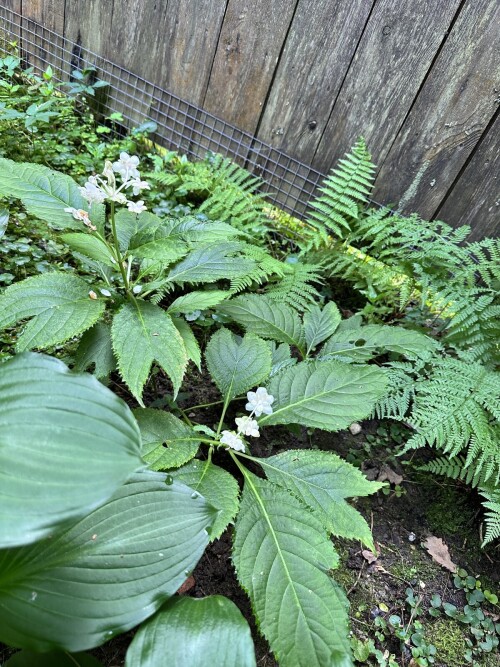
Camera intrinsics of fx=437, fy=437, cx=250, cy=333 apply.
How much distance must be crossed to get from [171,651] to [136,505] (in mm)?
291

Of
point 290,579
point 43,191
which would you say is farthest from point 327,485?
point 43,191

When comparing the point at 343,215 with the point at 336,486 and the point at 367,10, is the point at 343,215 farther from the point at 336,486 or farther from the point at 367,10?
the point at 336,486

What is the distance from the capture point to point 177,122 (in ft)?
9.55

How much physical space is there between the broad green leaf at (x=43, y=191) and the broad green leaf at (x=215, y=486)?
0.87 m

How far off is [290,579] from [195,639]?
13.3 inches

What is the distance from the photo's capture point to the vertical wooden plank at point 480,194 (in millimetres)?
2236

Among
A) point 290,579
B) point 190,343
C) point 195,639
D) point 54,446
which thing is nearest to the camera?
point 54,446

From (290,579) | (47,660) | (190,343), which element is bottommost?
(47,660)

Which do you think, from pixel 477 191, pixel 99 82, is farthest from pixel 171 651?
pixel 99 82

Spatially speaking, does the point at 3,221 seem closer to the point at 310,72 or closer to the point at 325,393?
the point at 325,393

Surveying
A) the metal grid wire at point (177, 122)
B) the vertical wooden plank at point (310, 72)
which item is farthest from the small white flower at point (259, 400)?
the vertical wooden plank at point (310, 72)

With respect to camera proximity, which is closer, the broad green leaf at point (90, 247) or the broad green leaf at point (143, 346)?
the broad green leaf at point (143, 346)

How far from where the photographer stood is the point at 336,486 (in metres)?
1.34

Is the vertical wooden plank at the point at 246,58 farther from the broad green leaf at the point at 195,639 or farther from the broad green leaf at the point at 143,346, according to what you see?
the broad green leaf at the point at 195,639
